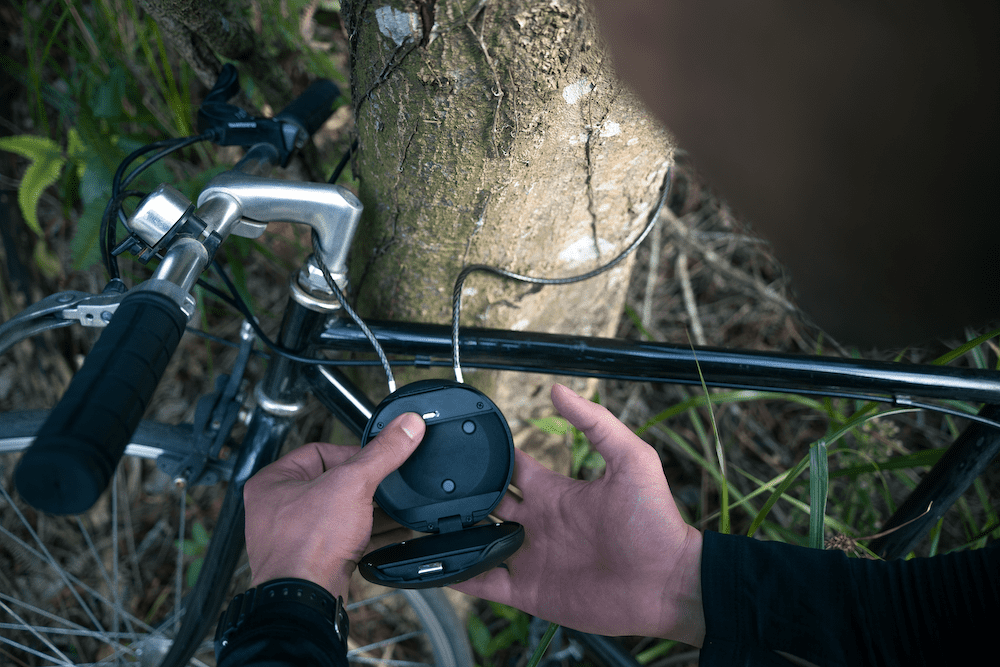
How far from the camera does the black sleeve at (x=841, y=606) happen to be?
842mm

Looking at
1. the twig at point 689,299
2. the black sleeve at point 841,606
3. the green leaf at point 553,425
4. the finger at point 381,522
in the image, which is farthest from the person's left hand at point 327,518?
the twig at point 689,299

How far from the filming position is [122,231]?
138 cm

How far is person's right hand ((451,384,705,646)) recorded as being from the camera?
98 cm

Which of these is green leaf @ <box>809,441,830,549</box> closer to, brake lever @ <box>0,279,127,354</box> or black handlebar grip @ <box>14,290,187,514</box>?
black handlebar grip @ <box>14,290,187,514</box>

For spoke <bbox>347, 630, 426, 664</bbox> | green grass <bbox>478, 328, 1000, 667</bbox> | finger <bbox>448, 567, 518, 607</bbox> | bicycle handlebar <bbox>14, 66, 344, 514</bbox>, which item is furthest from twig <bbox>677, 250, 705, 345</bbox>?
bicycle handlebar <bbox>14, 66, 344, 514</bbox>

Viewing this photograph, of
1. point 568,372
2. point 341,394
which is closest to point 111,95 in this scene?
point 341,394

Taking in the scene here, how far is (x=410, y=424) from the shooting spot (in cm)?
89

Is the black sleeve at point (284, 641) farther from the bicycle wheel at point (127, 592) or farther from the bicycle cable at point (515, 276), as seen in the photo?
the bicycle wheel at point (127, 592)

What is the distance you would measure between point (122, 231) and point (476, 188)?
101 centimetres

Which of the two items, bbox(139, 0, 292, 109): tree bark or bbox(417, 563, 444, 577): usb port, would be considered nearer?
bbox(417, 563, 444, 577): usb port

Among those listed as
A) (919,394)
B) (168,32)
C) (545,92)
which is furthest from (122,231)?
(919,394)

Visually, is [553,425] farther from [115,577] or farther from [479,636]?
[115,577]

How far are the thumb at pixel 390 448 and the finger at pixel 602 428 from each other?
262mm

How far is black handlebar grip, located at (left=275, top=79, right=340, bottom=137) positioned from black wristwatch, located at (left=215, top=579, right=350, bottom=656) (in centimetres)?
80
